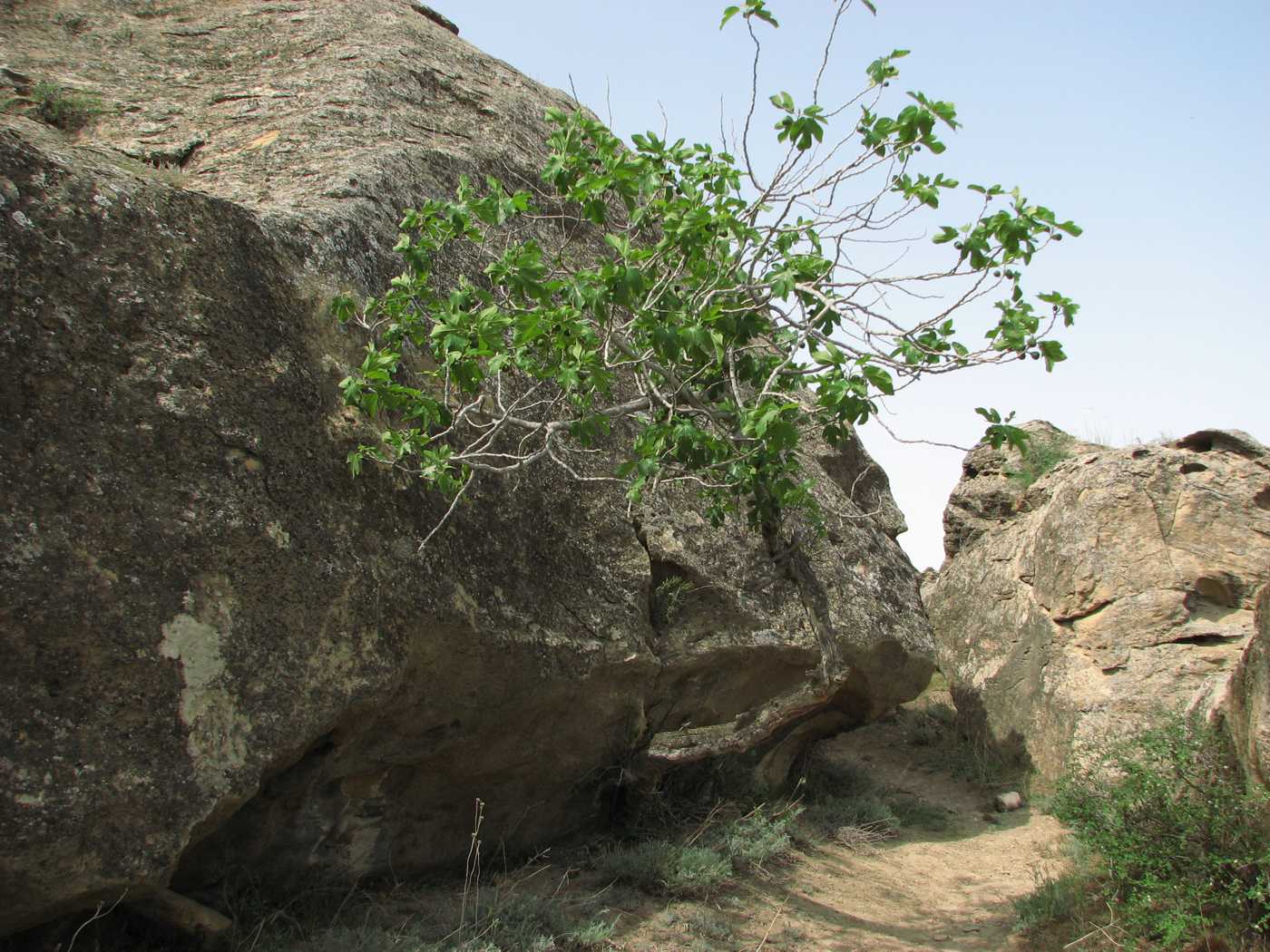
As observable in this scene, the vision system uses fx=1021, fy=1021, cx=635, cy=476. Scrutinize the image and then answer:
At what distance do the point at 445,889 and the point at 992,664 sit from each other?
19.9ft

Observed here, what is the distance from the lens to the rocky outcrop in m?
3.63

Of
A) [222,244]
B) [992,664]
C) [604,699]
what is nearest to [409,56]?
[222,244]

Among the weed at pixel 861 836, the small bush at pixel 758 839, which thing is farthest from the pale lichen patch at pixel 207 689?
the weed at pixel 861 836

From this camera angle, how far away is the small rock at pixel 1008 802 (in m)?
8.36

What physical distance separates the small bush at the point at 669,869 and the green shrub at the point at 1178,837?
2084 millimetres

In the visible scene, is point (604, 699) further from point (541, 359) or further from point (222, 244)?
point (222, 244)

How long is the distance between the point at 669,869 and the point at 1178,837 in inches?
107

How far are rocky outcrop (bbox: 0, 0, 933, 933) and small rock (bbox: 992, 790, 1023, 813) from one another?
178 centimetres

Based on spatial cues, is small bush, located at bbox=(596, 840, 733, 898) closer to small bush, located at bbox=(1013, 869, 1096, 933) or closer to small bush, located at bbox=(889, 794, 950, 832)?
small bush, located at bbox=(1013, 869, 1096, 933)

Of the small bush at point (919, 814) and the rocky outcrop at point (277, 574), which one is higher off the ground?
the rocky outcrop at point (277, 574)

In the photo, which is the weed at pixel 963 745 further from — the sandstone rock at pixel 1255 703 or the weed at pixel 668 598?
the weed at pixel 668 598

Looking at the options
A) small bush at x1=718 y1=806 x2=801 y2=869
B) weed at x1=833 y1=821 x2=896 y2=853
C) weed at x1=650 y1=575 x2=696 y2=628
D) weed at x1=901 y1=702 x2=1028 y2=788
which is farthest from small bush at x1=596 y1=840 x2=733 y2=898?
weed at x1=901 y1=702 x2=1028 y2=788

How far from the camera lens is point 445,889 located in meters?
5.35

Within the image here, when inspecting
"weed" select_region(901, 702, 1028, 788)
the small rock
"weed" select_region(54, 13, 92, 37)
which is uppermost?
"weed" select_region(54, 13, 92, 37)
